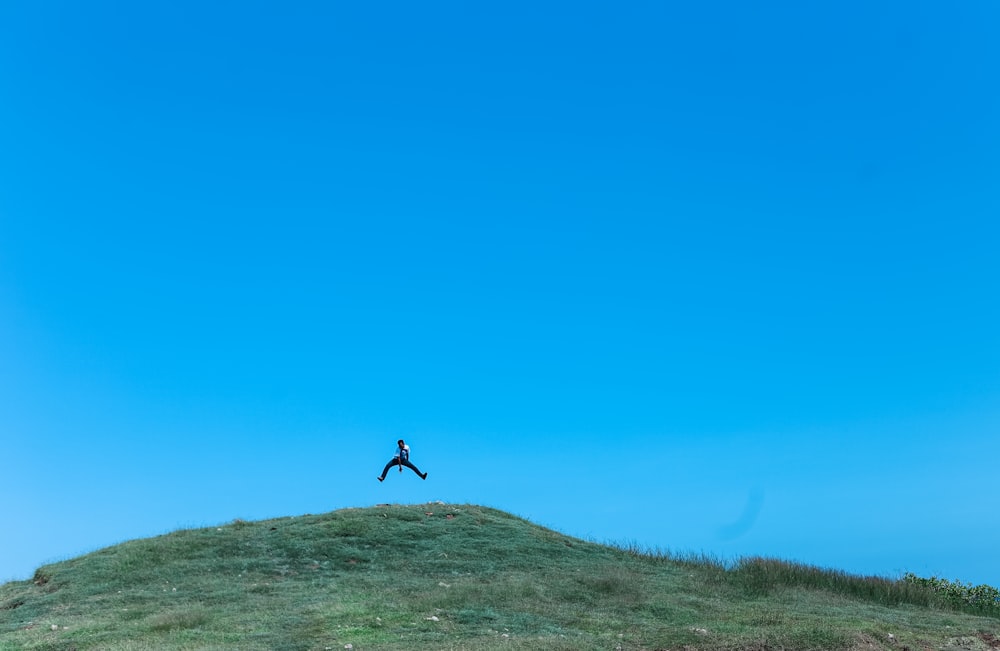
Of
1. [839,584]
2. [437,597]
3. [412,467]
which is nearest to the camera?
[437,597]

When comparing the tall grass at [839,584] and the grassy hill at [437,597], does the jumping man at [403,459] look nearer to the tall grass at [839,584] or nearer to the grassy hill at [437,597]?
the grassy hill at [437,597]

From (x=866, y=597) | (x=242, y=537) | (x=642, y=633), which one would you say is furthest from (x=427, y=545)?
(x=866, y=597)

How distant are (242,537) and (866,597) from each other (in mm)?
23503

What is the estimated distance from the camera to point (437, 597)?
69.1 ft

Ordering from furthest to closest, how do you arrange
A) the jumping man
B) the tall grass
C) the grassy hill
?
1. the jumping man
2. the tall grass
3. the grassy hill

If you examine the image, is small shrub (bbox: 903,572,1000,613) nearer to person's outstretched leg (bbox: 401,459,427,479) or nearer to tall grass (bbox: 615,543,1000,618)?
tall grass (bbox: 615,543,1000,618)

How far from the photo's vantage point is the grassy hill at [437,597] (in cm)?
1730

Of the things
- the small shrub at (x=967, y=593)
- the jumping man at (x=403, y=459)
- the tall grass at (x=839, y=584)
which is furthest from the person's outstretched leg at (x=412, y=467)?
the small shrub at (x=967, y=593)

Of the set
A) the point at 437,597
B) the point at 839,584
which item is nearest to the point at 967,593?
the point at 839,584

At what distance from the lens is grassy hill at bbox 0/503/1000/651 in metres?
17.3

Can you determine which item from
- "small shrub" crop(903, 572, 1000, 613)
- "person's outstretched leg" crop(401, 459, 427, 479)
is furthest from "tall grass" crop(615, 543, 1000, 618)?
"person's outstretched leg" crop(401, 459, 427, 479)

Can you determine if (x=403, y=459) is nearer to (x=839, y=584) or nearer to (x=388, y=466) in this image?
(x=388, y=466)

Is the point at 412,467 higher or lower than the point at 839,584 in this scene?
higher

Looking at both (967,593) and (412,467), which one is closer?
(967,593)
